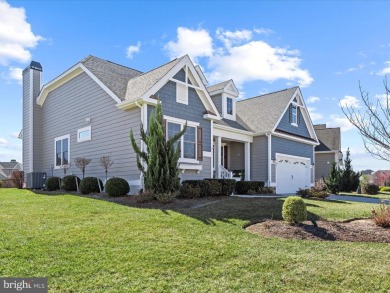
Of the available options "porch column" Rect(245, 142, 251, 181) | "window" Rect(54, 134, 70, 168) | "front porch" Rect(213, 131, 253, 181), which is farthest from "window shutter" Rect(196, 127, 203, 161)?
"window" Rect(54, 134, 70, 168)

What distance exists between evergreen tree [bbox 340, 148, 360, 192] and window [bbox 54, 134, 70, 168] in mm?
20466

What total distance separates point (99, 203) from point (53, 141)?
1035cm

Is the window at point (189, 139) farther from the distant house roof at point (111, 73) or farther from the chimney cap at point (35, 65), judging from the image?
the chimney cap at point (35, 65)

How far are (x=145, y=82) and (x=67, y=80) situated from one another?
21.9 ft

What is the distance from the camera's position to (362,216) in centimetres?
974

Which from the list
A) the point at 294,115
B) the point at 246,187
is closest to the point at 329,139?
the point at 294,115

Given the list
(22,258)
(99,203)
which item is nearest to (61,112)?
(99,203)

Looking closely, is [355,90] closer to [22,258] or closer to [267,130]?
[22,258]

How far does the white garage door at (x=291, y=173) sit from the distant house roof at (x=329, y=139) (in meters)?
5.87

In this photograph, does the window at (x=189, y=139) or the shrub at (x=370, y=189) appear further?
the shrub at (x=370, y=189)

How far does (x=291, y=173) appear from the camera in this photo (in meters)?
22.2

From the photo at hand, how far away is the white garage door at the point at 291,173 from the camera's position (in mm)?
20875

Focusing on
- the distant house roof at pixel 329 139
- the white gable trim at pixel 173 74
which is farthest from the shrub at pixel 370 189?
the white gable trim at pixel 173 74

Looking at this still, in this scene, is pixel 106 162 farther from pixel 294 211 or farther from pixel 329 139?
pixel 329 139
